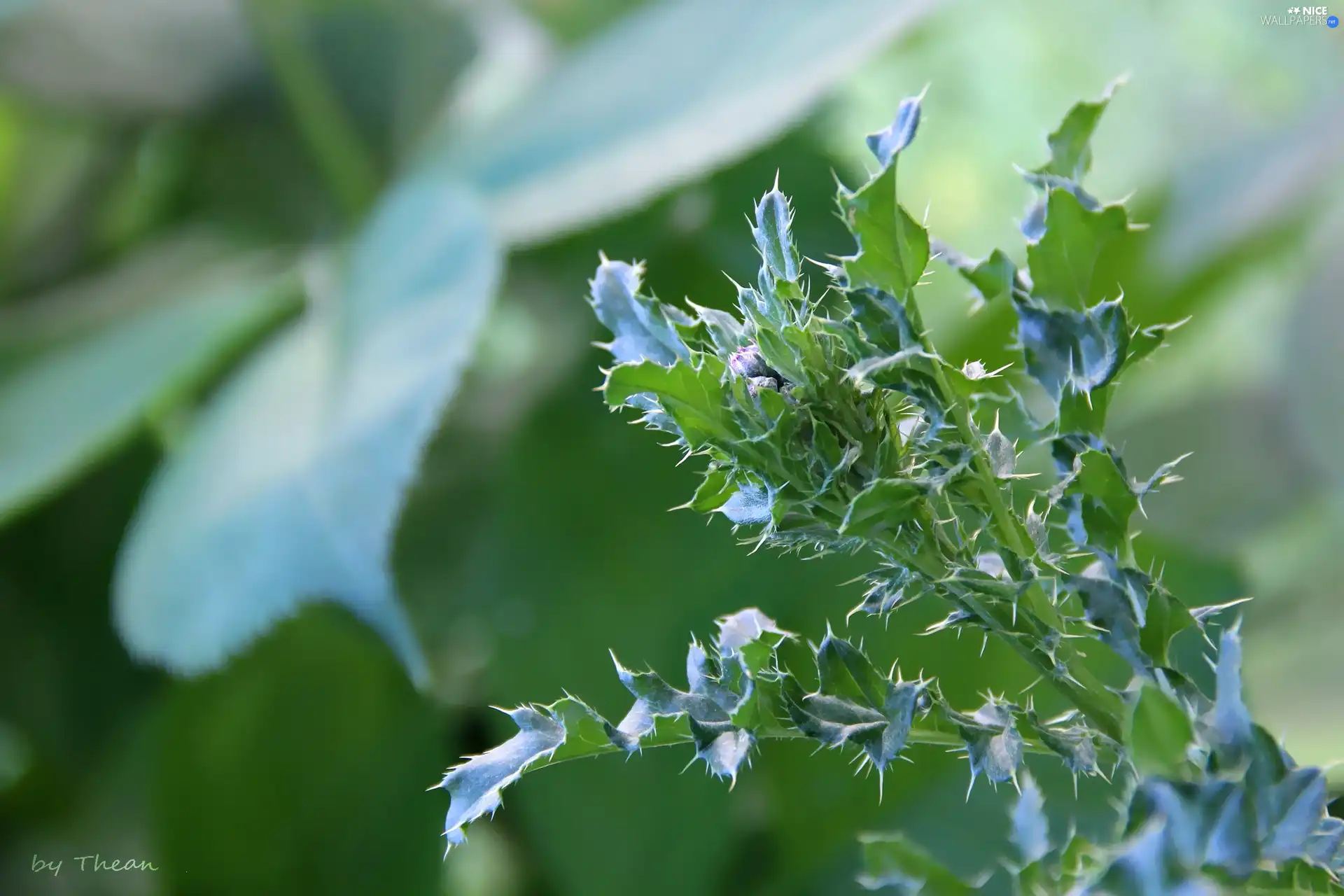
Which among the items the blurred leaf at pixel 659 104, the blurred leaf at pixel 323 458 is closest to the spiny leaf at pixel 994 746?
the blurred leaf at pixel 323 458

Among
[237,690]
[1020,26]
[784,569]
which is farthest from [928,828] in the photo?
[1020,26]

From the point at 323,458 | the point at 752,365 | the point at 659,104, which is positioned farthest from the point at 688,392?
the point at 659,104

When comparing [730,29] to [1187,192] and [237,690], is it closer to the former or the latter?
[1187,192]

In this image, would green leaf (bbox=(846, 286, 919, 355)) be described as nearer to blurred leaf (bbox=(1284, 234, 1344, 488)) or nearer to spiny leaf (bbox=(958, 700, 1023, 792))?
spiny leaf (bbox=(958, 700, 1023, 792))

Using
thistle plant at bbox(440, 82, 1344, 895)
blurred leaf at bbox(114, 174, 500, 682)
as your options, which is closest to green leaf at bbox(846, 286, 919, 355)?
thistle plant at bbox(440, 82, 1344, 895)

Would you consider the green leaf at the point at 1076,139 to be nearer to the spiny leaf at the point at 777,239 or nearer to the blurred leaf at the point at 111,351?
the spiny leaf at the point at 777,239

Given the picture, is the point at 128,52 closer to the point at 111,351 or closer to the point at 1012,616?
the point at 111,351

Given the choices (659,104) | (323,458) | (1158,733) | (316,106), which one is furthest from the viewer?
(316,106)
